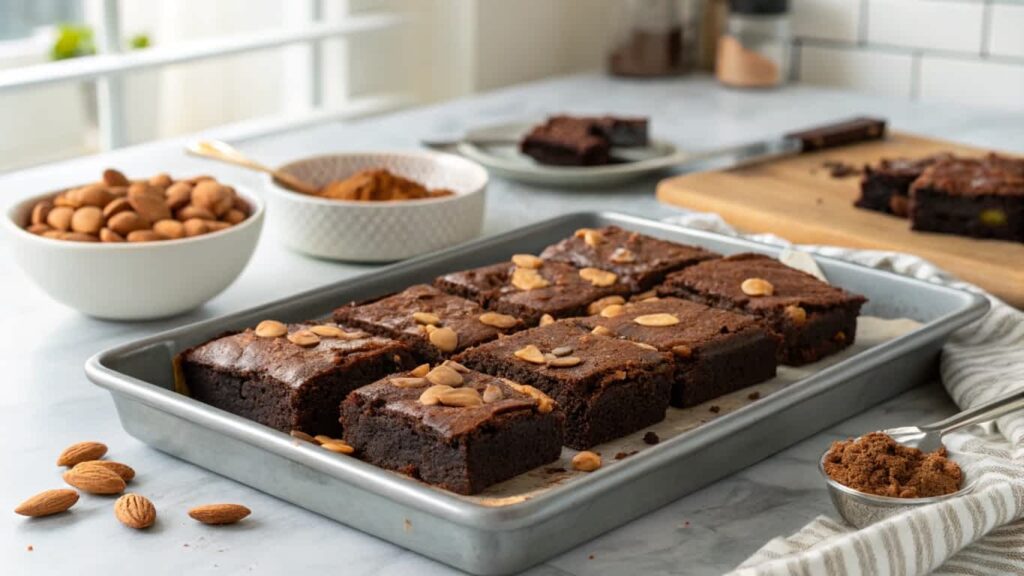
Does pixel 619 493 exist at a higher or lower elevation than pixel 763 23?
lower

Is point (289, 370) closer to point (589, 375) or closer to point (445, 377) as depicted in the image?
point (445, 377)

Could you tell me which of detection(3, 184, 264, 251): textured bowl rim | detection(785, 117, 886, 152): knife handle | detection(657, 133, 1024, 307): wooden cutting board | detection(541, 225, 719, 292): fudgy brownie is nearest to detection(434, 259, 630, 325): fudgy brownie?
detection(541, 225, 719, 292): fudgy brownie

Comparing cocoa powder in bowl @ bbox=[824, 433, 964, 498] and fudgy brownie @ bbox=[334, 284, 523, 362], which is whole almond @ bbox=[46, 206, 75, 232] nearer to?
fudgy brownie @ bbox=[334, 284, 523, 362]

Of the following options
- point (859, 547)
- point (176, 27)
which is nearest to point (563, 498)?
point (859, 547)

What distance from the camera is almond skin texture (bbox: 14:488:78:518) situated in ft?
3.40

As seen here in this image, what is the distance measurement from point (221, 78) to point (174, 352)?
2848mm

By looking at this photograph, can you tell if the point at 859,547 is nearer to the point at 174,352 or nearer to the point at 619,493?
the point at 619,493

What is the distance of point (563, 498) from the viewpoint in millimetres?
935

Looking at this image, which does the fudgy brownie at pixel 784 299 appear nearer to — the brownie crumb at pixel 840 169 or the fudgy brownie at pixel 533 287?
the fudgy brownie at pixel 533 287

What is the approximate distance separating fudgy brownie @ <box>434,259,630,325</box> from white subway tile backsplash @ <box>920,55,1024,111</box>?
1.63m

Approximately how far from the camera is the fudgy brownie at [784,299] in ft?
4.37

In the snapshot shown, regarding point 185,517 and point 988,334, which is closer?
point 185,517

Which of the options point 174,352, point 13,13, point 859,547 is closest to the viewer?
point 859,547

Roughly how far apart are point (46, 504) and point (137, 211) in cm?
51
